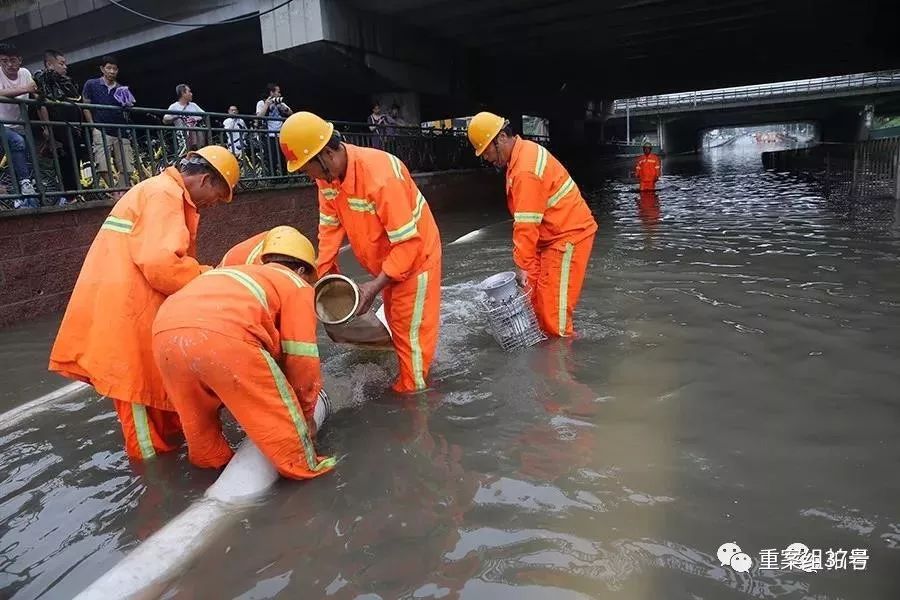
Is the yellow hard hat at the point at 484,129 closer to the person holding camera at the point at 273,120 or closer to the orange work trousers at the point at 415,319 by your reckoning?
the orange work trousers at the point at 415,319

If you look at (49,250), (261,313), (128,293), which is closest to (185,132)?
(49,250)

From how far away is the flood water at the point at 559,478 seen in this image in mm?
2293

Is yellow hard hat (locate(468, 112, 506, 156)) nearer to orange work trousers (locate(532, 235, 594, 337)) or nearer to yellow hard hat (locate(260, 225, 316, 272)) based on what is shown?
orange work trousers (locate(532, 235, 594, 337))

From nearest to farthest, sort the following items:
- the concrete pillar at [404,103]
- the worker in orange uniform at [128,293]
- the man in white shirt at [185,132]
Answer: the worker in orange uniform at [128,293], the man in white shirt at [185,132], the concrete pillar at [404,103]

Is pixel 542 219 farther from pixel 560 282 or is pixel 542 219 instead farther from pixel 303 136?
pixel 303 136

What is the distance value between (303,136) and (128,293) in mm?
1205

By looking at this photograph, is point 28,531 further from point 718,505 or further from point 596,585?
point 718,505

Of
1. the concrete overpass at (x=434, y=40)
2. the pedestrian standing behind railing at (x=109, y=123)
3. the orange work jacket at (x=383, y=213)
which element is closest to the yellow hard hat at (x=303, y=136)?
the orange work jacket at (x=383, y=213)

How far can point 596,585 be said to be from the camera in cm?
217

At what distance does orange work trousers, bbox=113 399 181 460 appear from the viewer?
3232 mm

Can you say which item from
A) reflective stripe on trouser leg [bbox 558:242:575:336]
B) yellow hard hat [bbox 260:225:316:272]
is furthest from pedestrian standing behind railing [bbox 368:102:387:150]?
yellow hard hat [bbox 260:225:316:272]

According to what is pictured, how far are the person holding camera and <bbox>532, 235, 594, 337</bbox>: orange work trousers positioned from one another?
6237 mm

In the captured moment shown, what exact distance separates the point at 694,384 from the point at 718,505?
1.36 metres

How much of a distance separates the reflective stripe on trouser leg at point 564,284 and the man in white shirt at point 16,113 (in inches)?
205
